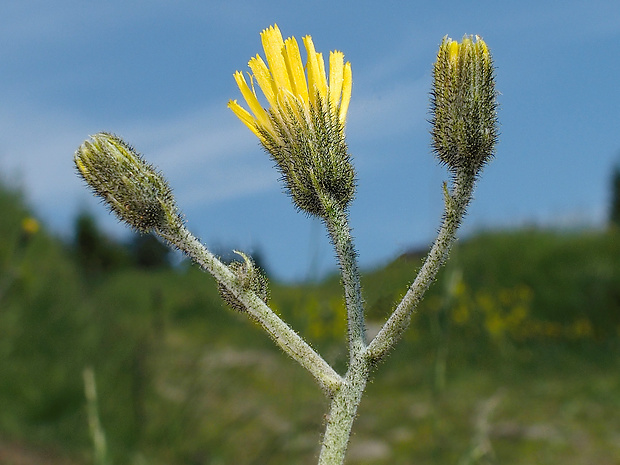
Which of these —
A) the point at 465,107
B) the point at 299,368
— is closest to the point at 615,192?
the point at 299,368

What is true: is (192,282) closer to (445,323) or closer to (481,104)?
(445,323)

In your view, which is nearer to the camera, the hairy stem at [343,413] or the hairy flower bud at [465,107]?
the hairy stem at [343,413]

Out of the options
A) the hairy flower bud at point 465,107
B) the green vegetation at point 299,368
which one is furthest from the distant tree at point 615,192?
the hairy flower bud at point 465,107

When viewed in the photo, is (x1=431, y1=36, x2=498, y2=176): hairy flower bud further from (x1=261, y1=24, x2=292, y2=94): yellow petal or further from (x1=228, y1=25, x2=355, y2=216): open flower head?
(x1=261, y1=24, x2=292, y2=94): yellow petal

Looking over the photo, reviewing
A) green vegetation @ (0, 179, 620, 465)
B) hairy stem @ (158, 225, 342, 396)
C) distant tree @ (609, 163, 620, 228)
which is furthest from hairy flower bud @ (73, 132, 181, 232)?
distant tree @ (609, 163, 620, 228)

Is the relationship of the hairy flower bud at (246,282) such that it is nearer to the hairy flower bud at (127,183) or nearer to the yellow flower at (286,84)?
the hairy flower bud at (127,183)

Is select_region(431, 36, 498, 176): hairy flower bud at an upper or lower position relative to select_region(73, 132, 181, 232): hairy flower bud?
lower
